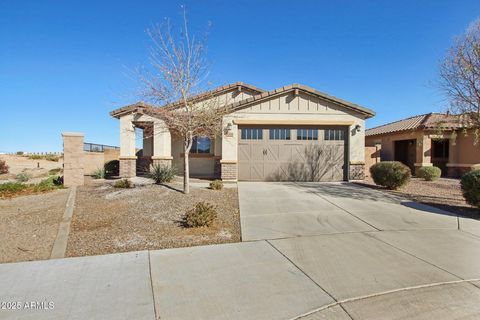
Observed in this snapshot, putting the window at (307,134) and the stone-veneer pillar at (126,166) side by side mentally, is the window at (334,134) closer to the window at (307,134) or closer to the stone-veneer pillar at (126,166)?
the window at (307,134)

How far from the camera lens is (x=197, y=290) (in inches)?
133

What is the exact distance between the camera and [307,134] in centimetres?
1327

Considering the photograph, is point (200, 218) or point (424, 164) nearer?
point (200, 218)

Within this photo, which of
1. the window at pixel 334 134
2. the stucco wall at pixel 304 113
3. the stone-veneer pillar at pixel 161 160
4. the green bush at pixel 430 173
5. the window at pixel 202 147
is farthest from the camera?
the window at pixel 202 147

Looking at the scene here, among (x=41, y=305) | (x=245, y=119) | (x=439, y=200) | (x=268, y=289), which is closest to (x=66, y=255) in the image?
(x=41, y=305)

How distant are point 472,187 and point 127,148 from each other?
14511mm

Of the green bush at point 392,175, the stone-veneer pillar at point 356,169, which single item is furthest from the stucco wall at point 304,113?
the green bush at point 392,175

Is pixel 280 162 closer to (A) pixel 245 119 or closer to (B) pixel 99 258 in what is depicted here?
(A) pixel 245 119

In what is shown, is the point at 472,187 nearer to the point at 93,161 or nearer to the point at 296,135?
the point at 296,135

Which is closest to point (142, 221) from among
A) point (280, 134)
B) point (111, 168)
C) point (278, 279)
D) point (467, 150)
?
point (278, 279)

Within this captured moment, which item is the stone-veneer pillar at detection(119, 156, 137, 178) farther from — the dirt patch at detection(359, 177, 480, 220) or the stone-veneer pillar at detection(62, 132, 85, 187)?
the dirt patch at detection(359, 177, 480, 220)

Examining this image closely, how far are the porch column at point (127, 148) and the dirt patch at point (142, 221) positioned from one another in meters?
4.48

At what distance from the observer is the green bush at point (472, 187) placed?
7.36 m

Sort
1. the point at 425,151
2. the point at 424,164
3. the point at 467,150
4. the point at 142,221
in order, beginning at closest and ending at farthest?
the point at 142,221, the point at 467,150, the point at 424,164, the point at 425,151
